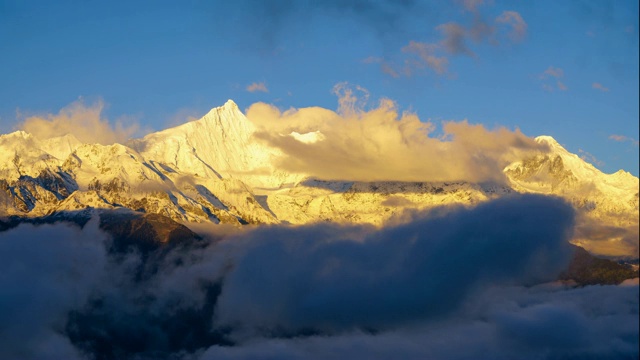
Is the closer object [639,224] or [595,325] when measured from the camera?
[639,224]

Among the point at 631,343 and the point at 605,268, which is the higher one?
the point at 605,268

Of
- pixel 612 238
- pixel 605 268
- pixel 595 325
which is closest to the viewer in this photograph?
pixel 612 238

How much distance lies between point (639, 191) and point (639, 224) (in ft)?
21.6

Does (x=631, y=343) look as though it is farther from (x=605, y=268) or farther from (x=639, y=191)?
(x=605, y=268)

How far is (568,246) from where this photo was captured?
187000mm

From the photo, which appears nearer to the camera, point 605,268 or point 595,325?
point 605,268

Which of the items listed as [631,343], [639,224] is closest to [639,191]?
[639,224]

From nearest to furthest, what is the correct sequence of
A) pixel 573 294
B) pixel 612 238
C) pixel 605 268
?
pixel 612 238, pixel 605 268, pixel 573 294

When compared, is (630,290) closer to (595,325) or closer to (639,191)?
(639,191)

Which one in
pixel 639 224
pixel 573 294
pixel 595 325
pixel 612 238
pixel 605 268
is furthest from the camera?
pixel 573 294

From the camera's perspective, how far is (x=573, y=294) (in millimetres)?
196125

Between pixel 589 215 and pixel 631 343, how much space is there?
8118cm

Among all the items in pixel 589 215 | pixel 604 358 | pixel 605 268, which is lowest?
pixel 604 358

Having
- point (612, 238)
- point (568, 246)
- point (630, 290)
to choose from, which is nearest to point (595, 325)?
point (568, 246)
